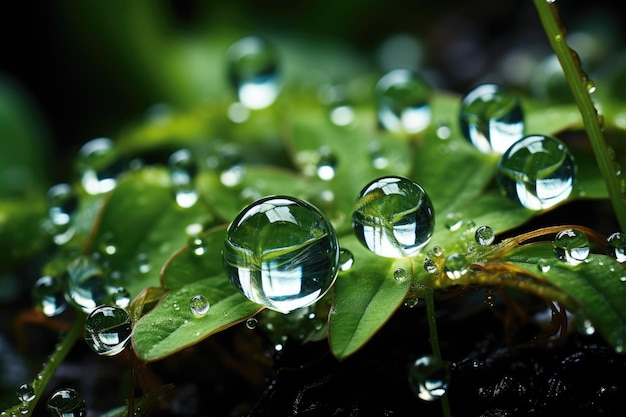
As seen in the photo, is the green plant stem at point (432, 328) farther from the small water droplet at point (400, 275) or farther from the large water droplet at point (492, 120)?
the large water droplet at point (492, 120)

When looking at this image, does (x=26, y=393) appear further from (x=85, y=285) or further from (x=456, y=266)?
(x=456, y=266)

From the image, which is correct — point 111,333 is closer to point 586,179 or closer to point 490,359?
point 490,359

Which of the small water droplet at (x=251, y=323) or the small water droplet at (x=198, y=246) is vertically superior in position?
the small water droplet at (x=198, y=246)

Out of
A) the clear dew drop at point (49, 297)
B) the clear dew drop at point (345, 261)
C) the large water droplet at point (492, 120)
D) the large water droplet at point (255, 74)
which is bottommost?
the clear dew drop at point (49, 297)

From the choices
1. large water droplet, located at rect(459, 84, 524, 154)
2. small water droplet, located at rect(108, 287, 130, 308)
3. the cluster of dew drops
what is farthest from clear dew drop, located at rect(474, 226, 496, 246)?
small water droplet, located at rect(108, 287, 130, 308)

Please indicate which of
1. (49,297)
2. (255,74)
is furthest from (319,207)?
(255,74)

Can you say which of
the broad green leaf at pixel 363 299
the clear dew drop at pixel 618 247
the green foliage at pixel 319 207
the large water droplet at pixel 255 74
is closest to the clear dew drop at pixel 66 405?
the green foliage at pixel 319 207

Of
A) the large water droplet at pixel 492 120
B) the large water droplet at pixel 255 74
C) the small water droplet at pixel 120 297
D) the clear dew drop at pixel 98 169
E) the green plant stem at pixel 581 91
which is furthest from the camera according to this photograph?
the large water droplet at pixel 255 74

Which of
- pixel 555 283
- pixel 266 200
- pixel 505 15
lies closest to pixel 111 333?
pixel 266 200
